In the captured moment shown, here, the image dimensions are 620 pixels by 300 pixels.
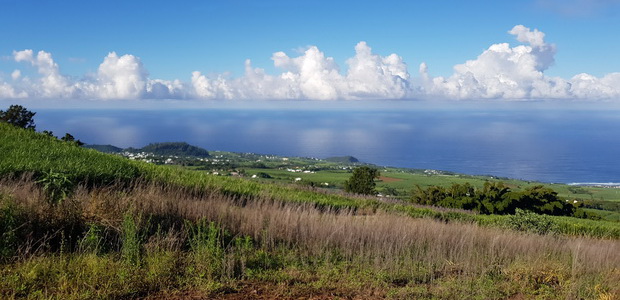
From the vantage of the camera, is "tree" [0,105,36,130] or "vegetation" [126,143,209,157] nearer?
"tree" [0,105,36,130]

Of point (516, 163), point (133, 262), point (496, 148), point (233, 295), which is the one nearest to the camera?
point (233, 295)

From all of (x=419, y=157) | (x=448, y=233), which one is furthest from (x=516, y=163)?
(x=448, y=233)

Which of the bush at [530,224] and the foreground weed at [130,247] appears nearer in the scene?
the foreground weed at [130,247]

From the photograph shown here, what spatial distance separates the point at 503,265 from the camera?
610 cm

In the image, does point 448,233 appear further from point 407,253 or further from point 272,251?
point 272,251

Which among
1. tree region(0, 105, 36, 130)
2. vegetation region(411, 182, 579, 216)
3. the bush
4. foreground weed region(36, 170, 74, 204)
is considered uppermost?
tree region(0, 105, 36, 130)

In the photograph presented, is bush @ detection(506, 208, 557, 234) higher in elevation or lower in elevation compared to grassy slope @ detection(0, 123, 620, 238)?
lower

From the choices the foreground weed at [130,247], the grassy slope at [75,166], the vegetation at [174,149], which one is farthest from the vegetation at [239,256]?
the vegetation at [174,149]

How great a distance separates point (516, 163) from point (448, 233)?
15038cm

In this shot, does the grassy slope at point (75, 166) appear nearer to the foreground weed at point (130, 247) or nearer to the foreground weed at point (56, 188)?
the foreground weed at point (56, 188)

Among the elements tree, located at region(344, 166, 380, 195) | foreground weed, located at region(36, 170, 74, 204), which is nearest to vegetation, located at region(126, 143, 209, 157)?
tree, located at region(344, 166, 380, 195)

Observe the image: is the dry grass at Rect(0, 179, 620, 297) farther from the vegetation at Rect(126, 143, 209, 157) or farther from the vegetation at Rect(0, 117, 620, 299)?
the vegetation at Rect(126, 143, 209, 157)

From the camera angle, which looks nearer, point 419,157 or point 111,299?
point 111,299

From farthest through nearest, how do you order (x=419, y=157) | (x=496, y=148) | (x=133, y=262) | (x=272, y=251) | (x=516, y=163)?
(x=496, y=148)
(x=419, y=157)
(x=516, y=163)
(x=272, y=251)
(x=133, y=262)
